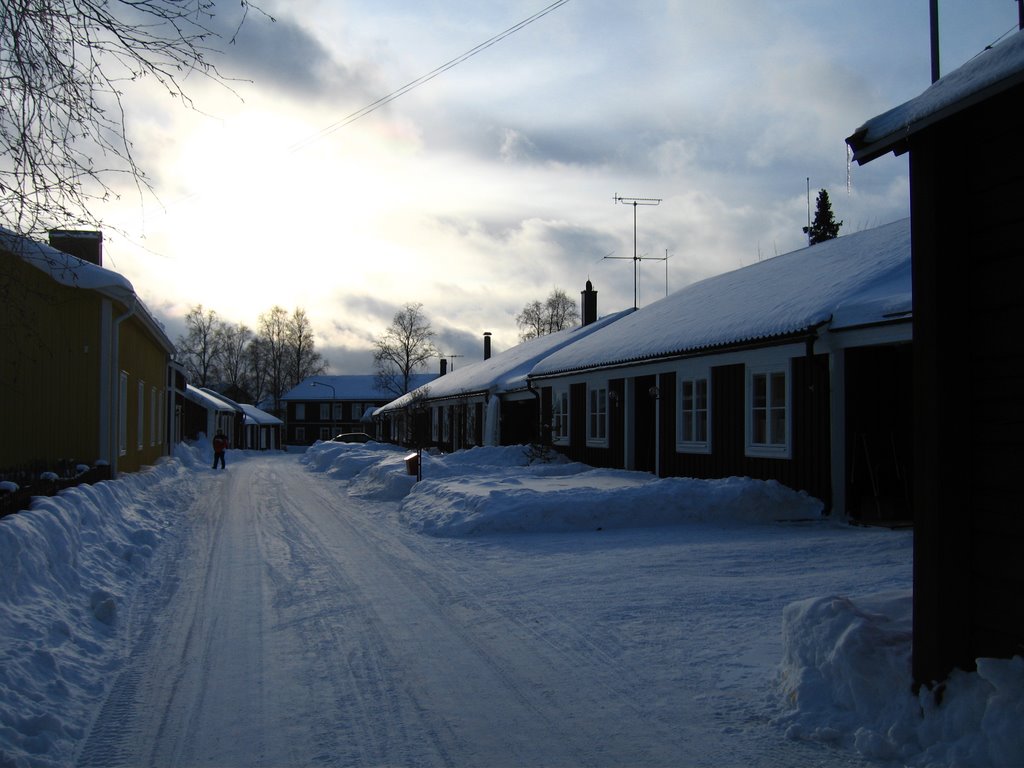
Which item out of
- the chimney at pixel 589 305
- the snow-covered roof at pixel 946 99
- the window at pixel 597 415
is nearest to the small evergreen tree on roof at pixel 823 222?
the chimney at pixel 589 305

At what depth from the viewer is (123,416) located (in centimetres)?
1894

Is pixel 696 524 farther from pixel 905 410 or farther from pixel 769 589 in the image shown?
pixel 769 589

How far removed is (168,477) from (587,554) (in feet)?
56.0

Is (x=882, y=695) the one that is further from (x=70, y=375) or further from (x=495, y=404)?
(x=495, y=404)

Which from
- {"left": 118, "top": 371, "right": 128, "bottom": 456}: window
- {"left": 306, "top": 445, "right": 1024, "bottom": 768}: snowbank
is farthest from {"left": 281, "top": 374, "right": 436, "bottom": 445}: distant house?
{"left": 306, "top": 445, "right": 1024, "bottom": 768}: snowbank

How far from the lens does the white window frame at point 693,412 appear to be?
16.5 metres

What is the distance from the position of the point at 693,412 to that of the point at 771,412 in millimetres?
2785

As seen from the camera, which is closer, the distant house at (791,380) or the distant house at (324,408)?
the distant house at (791,380)

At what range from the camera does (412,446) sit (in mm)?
43219

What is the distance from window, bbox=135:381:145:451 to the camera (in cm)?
2208

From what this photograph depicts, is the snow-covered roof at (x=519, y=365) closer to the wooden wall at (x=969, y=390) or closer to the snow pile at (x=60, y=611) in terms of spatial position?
the snow pile at (x=60, y=611)

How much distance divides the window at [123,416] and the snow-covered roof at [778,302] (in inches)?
432

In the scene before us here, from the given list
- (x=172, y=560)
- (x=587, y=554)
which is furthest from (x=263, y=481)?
(x=587, y=554)

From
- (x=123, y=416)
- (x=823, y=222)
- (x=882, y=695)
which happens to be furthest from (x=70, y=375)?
(x=823, y=222)
